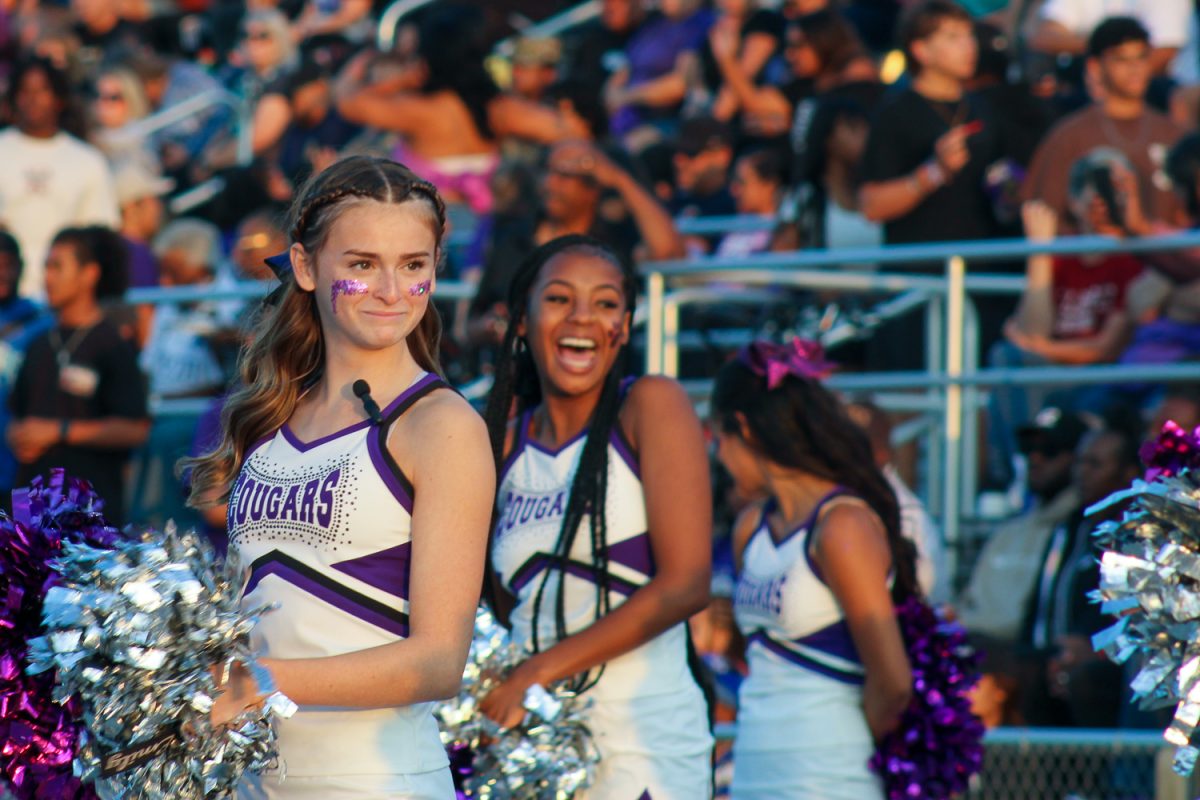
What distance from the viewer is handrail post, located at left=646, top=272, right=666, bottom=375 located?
6617 millimetres

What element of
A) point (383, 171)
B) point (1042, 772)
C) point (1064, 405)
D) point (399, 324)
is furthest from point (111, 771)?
point (1064, 405)

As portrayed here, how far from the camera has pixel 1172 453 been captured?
3188mm

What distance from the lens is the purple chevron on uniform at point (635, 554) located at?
13.3 ft

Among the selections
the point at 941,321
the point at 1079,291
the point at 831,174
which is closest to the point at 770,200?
the point at 831,174

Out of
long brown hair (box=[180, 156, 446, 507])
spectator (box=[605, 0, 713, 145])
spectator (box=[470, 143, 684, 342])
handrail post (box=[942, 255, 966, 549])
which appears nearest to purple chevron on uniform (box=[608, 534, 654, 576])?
long brown hair (box=[180, 156, 446, 507])

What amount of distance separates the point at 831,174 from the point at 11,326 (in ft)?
11.8

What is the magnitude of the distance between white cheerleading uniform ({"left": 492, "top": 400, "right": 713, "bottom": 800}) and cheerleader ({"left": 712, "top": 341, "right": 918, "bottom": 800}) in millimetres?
411

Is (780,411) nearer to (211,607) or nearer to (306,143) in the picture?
(211,607)

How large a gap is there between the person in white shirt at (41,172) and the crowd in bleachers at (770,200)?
0.04 ft

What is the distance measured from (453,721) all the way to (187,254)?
250 inches

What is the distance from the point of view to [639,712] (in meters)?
3.98

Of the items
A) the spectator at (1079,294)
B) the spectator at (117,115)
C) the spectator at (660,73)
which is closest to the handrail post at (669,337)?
the spectator at (1079,294)

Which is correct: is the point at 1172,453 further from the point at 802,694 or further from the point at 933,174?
the point at 933,174

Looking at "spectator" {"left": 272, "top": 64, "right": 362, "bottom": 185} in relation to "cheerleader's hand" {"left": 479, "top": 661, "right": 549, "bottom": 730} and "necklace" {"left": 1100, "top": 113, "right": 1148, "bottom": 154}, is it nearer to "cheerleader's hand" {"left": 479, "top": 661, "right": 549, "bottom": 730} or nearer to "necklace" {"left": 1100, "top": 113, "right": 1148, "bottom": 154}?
"necklace" {"left": 1100, "top": 113, "right": 1148, "bottom": 154}
